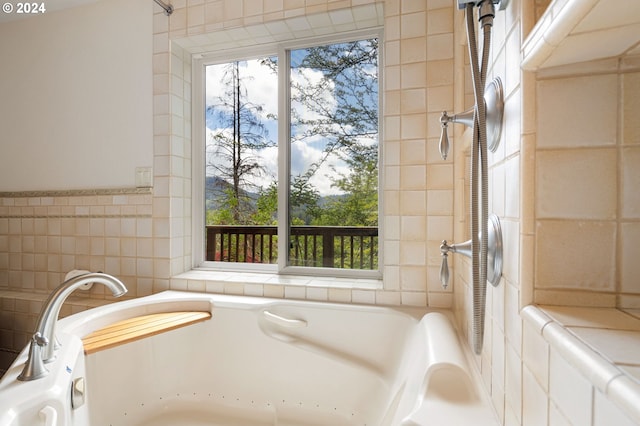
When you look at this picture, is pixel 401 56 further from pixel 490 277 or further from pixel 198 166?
pixel 198 166

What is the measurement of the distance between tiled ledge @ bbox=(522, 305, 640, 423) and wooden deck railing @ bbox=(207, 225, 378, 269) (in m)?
1.15

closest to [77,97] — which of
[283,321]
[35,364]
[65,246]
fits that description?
[65,246]

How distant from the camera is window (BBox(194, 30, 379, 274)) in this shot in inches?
66.7

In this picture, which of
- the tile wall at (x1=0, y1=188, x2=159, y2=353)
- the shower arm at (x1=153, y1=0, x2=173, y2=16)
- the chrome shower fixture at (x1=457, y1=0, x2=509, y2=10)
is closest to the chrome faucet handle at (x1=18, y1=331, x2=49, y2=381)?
the tile wall at (x1=0, y1=188, x2=159, y2=353)

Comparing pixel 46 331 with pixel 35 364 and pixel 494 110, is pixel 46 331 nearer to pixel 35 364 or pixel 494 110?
pixel 35 364

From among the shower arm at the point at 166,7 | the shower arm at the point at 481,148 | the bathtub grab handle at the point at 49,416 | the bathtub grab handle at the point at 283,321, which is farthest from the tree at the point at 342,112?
the bathtub grab handle at the point at 49,416

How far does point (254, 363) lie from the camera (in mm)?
1372

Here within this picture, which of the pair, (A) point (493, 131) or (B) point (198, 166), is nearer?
(A) point (493, 131)

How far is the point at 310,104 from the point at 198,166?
0.77 meters

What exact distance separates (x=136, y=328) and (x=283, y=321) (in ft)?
1.93

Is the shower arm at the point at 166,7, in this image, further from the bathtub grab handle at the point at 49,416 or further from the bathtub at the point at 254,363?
the bathtub grab handle at the point at 49,416

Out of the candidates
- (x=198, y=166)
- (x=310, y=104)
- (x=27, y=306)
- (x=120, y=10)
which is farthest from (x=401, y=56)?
(x=27, y=306)

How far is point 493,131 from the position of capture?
2.38ft

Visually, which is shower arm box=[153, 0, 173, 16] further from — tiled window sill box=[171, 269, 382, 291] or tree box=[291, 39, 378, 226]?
tiled window sill box=[171, 269, 382, 291]
